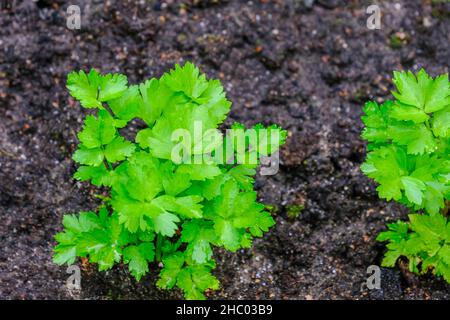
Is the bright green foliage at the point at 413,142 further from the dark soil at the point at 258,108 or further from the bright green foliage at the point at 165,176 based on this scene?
the dark soil at the point at 258,108

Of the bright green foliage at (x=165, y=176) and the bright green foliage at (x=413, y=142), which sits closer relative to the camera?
the bright green foliage at (x=165, y=176)

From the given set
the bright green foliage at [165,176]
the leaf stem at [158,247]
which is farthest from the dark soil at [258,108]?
the bright green foliage at [165,176]

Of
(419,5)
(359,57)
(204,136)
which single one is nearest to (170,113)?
(204,136)

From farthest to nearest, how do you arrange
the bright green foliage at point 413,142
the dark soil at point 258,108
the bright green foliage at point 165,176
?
the dark soil at point 258,108 < the bright green foliage at point 413,142 < the bright green foliage at point 165,176

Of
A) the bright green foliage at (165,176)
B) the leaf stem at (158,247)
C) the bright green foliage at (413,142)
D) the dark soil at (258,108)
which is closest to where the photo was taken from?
the bright green foliage at (165,176)

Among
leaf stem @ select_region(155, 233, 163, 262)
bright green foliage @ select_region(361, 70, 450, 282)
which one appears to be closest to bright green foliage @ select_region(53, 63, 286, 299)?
Result: leaf stem @ select_region(155, 233, 163, 262)

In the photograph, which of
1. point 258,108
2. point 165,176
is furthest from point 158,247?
point 258,108

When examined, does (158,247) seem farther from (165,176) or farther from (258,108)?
(258,108)
